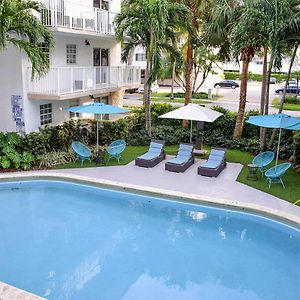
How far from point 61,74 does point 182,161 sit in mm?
7238

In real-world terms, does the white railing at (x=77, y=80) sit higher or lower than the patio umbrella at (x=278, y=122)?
higher

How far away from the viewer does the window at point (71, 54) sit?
21.3 m

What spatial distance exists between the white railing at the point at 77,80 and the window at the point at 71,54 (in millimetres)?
1641

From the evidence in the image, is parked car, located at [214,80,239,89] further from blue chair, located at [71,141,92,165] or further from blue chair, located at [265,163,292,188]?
blue chair, located at [265,163,292,188]

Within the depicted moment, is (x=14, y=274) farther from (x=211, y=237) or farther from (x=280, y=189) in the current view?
(x=280, y=189)

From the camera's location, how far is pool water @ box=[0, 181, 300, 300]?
366 inches

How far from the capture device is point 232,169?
17562 mm

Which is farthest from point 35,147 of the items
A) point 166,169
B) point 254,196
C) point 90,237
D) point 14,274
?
point 254,196

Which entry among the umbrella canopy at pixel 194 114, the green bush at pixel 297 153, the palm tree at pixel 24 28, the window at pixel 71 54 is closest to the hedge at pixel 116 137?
the green bush at pixel 297 153

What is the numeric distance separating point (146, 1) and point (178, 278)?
14031mm

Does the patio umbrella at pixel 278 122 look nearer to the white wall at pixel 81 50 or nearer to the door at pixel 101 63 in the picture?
the door at pixel 101 63

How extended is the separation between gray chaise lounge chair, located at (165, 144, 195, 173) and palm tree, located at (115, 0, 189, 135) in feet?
14.2

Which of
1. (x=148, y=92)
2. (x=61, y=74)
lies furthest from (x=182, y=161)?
(x=61, y=74)

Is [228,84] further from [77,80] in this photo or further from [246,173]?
[246,173]
